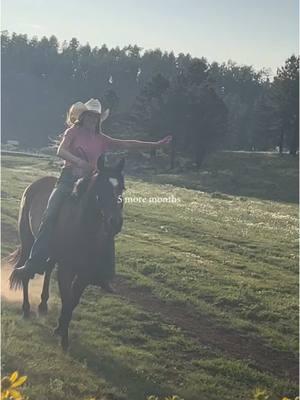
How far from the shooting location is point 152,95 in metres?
86.9

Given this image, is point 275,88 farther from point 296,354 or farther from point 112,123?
point 296,354

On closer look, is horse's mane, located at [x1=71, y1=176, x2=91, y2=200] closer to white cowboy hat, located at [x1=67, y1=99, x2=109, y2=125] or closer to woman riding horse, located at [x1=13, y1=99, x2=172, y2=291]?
woman riding horse, located at [x1=13, y1=99, x2=172, y2=291]

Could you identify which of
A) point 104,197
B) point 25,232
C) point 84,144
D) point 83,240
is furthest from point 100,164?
point 25,232

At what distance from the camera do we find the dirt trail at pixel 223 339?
1106 centimetres

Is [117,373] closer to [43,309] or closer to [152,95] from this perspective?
[43,309]

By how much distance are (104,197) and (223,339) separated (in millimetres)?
5035

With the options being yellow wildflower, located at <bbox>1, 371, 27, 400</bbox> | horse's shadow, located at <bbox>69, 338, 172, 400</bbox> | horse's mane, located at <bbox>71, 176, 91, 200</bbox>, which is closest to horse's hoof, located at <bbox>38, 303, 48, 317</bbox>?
horse's shadow, located at <bbox>69, 338, 172, 400</bbox>

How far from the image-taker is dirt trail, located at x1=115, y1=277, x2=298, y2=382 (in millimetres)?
11062

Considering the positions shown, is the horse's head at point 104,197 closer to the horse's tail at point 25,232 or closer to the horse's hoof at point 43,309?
the horse's tail at point 25,232

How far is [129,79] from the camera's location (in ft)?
541

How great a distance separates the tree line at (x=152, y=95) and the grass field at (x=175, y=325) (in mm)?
50869

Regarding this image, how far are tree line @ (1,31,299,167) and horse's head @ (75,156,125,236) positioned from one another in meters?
65.6

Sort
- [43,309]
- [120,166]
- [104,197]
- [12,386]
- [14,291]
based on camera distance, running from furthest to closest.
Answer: [14,291], [43,309], [120,166], [104,197], [12,386]

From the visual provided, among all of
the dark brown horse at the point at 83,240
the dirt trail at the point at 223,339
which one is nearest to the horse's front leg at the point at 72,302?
the dark brown horse at the point at 83,240
